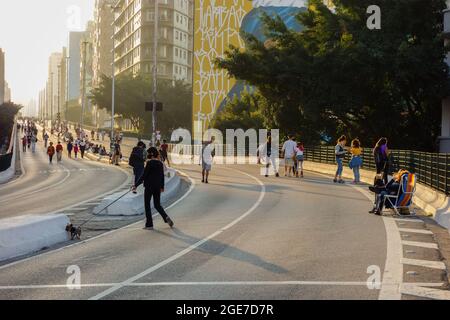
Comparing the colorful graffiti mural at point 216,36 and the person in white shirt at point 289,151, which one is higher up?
the colorful graffiti mural at point 216,36

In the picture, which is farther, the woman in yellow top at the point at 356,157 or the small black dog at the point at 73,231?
the woman in yellow top at the point at 356,157

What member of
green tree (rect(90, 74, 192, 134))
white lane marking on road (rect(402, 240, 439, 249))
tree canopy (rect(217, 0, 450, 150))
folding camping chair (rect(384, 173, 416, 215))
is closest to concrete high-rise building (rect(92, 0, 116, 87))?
green tree (rect(90, 74, 192, 134))

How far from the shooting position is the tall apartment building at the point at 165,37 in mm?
131125

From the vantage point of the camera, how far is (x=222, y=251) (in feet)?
37.7

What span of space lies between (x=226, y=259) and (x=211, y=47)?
84.5 m

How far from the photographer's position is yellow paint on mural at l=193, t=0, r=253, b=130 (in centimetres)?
9225

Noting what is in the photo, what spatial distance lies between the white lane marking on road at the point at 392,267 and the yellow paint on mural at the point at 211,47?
257ft

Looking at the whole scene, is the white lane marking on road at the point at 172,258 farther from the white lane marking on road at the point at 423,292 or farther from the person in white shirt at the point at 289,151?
the person in white shirt at the point at 289,151

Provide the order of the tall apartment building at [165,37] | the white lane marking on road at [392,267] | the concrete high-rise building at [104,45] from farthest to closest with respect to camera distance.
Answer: the concrete high-rise building at [104,45] → the tall apartment building at [165,37] → the white lane marking on road at [392,267]

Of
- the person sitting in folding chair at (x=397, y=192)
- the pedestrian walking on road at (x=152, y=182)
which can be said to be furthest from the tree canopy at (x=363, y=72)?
the pedestrian walking on road at (x=152, y=182)

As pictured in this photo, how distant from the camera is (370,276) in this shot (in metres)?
9.15

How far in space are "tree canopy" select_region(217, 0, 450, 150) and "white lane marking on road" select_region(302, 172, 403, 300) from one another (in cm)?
2367

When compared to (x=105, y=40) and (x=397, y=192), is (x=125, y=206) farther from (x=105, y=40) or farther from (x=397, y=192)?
(x=105, y=40)
